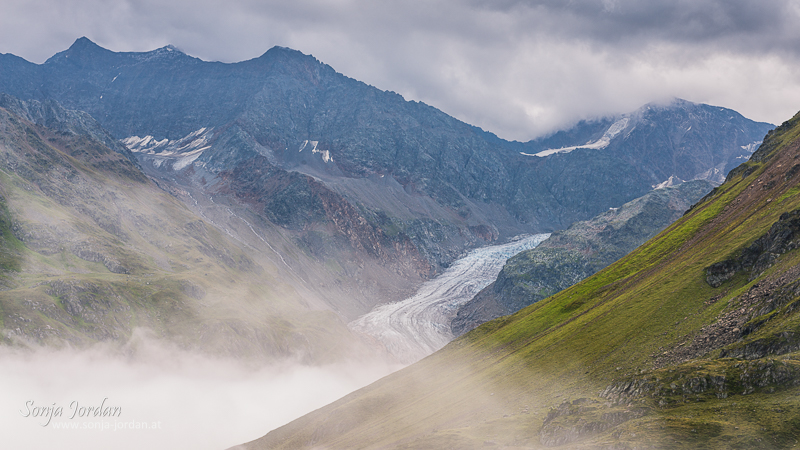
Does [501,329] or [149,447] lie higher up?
[149,447]

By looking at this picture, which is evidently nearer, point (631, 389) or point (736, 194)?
point (631, 389)

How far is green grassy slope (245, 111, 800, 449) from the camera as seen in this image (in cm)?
6184

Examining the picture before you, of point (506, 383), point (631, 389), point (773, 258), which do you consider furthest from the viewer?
point (506, 383)

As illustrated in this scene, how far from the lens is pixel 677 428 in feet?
196

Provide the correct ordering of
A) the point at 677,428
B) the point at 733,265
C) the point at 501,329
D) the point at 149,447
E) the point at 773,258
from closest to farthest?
the point at 677,428 < the point at 773,258 < the point at 733,265 < the point at 501,329 < the point at 149,447

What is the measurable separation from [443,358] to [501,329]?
22222 millimetres

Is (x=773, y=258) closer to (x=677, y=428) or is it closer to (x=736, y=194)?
(x=677, y=428)

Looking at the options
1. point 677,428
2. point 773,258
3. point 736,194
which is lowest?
point 677,428

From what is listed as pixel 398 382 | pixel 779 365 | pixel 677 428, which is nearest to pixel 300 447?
pixel 398 382

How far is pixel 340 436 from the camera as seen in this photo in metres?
129

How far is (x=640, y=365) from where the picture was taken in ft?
300

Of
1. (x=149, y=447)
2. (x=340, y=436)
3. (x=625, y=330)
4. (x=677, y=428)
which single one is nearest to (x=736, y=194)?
(x=625, y=330)

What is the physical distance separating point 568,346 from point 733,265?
38.0m

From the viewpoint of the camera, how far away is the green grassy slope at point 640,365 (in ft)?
203
